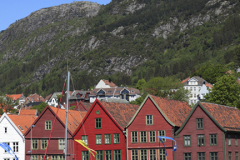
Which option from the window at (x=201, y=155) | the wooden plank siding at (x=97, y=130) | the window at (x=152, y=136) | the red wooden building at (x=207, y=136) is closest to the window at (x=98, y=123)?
the wooden plank siding at (x=97, y=130)

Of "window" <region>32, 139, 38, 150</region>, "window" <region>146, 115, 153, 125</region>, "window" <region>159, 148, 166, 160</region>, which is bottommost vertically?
"window" <region>159, 148, 166, 160</region>

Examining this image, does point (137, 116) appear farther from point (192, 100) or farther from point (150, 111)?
point (192, 100)

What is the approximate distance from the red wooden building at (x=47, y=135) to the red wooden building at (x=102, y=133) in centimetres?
258

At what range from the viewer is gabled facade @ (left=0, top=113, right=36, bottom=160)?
76.2m

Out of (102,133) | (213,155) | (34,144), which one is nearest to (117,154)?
(102,133)

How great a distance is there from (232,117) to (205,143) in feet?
24.3

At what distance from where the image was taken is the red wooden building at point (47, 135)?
73.7m

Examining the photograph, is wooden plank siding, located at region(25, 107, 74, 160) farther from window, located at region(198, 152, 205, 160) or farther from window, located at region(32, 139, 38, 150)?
window, located at region(198, 152, 205, 160)

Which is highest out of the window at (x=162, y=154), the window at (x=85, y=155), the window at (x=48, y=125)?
the window at (x=48, y=125)

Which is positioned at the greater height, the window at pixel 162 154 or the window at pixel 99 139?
the window at pixel 99 139

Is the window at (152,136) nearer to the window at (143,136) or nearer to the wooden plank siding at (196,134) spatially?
the window at (143,136)

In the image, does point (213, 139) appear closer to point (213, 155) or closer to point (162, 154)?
point (213, 155)

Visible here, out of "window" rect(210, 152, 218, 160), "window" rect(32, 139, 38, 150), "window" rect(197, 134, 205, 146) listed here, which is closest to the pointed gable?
"window" rect(197, 134, 205, 146)

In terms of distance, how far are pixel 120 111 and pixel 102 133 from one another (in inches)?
213
